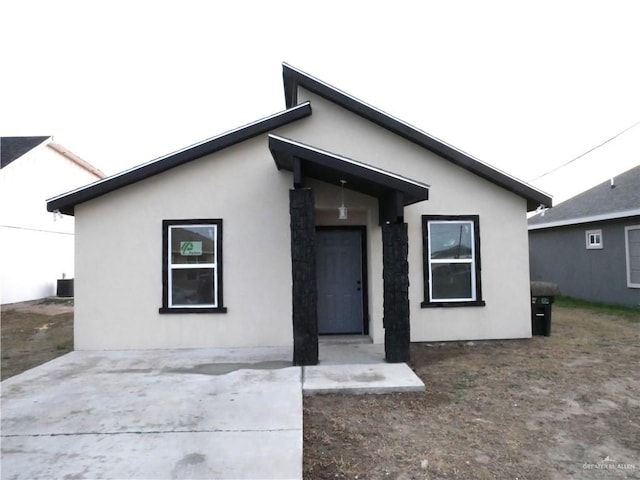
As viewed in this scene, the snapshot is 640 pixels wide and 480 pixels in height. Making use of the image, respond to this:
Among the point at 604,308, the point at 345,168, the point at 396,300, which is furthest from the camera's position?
the point at 604,308

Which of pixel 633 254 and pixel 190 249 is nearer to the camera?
pixel 190 249

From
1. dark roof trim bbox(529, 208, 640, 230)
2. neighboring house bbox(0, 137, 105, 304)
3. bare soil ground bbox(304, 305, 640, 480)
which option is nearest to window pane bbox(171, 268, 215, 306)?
bare soil ground bbox(304, 305, 640, 480)

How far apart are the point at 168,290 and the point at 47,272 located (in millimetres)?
13926

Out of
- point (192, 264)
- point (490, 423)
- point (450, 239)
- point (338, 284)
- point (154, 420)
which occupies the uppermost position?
→ point (450, 239)

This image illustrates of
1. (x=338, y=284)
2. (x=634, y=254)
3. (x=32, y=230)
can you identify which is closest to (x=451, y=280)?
(x=338, y=284)

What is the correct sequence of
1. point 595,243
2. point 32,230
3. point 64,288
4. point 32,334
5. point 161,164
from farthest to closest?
point 64,288 < point 32,230 < point 595,243 < point 32,334 < point 161,164

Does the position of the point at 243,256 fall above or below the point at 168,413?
above

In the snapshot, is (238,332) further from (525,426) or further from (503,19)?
(503,19)

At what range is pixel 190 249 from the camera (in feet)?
26.1

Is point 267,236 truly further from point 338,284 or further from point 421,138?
point 421,138

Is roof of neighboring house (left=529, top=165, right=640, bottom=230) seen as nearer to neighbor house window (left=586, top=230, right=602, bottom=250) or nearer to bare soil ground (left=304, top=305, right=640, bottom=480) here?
neighbor house window (left=586, top=230, right=602, bottom=250)

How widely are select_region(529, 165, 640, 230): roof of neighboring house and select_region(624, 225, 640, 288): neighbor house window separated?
22.3 inches

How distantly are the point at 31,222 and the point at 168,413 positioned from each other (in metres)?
16.9

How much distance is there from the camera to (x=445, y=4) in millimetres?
10734
